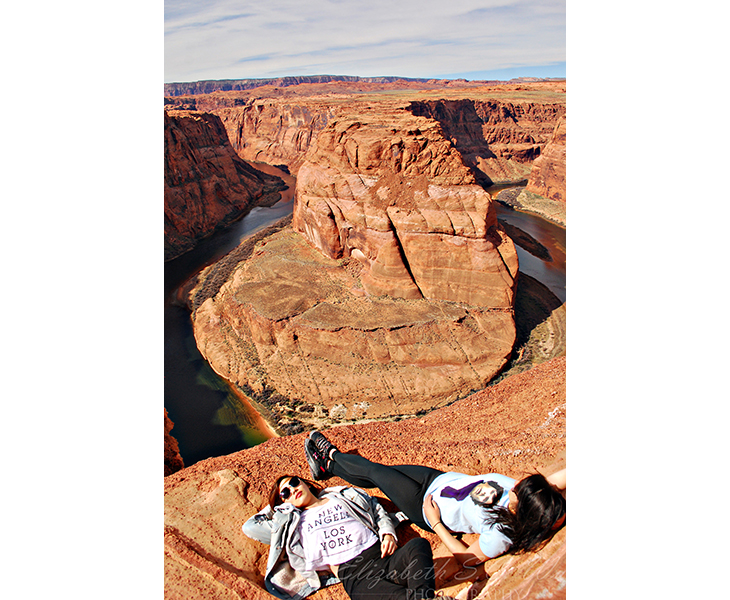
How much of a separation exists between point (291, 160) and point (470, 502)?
2915 inches

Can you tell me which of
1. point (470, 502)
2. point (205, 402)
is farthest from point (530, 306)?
point (470, 502)

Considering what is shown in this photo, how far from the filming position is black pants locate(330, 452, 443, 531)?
17.9 ft

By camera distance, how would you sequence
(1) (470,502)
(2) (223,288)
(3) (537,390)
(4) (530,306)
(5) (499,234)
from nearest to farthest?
(1) (470,502)
(3) (537,390)
(5) (499,234)
(4) (530,306)
(2) (223,288)

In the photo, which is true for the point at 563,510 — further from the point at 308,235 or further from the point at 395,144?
the point at 308,235

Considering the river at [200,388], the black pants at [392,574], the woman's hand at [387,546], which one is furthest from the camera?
the river at [200,388]

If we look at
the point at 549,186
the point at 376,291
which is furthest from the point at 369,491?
the point at 549,186

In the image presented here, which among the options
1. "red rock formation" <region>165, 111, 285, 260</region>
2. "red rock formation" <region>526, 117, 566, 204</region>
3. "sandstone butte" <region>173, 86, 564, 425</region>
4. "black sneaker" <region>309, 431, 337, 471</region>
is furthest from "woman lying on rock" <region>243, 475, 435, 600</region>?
"red rock formation" <region>526, 117, 566, 204</region>

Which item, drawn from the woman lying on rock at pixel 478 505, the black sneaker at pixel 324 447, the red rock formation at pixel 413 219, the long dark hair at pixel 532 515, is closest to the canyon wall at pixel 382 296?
the red rock formation at pixel 413 219

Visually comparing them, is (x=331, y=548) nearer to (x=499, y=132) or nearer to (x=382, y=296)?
(x=382, y=296)

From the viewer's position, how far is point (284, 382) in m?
20.5

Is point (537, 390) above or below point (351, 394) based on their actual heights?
above

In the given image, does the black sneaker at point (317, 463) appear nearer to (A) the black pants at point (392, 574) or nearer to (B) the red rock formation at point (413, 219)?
(A) the black pants at point (392, 574)

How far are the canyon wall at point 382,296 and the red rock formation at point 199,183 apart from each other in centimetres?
1797

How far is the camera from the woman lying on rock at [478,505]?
4512 mm
